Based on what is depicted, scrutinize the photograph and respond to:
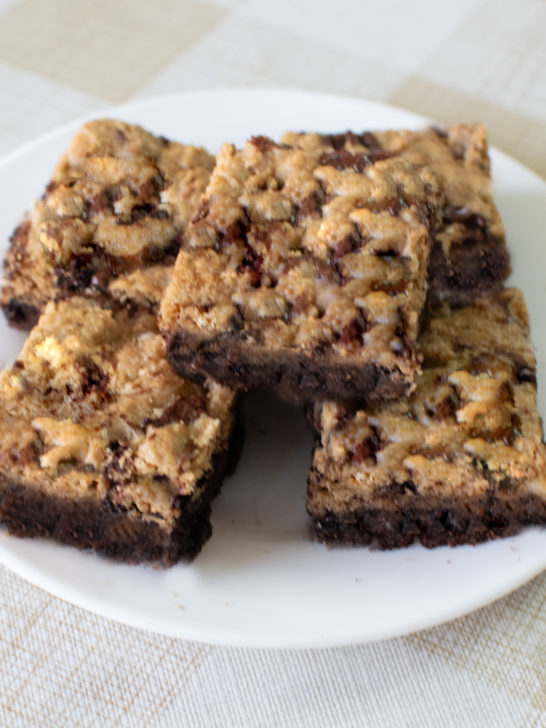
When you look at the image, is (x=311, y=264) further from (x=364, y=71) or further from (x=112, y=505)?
(x=364, y=71)

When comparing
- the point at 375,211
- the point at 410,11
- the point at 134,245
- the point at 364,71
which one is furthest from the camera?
the point at 410,11

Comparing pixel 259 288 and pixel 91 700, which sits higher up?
pixel 259 288

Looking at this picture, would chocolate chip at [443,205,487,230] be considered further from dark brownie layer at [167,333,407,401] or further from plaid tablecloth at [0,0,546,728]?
plaid tablecloth at [0,0,546,728]

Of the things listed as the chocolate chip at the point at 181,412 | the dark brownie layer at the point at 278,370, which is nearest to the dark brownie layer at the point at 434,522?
the dark brownie layer at the point at 278,370

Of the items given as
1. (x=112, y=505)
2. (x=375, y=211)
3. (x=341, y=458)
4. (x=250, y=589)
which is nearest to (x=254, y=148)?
(x=375, y=211)

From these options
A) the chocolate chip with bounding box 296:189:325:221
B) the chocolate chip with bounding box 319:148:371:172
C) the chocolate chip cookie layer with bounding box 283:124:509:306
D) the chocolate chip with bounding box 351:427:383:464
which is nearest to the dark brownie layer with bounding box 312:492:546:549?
the chocolate chip with bounding box 351:427:383:464

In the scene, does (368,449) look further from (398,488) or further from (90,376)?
(90,376)

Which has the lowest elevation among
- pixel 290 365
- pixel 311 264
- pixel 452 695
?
pixel 452 695
